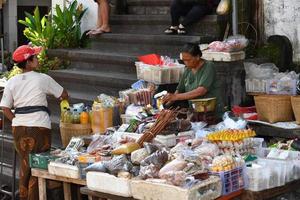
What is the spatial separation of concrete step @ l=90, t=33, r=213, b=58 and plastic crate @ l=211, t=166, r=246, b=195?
3.84 meters

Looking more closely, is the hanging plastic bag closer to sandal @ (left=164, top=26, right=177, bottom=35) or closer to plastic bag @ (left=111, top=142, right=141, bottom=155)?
sandal @ (left=164, top=26, right=177, bottom=35)

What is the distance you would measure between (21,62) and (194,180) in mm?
Result: 2952

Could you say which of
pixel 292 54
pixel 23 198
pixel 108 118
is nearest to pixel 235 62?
pixel 292 54

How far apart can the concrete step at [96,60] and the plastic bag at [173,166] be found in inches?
160

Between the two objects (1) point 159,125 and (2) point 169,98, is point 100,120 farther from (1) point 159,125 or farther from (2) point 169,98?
(1) point 159,125

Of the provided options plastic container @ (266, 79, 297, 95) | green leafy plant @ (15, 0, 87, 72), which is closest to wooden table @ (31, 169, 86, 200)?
plastic container @ (266, 79, 297, 95)

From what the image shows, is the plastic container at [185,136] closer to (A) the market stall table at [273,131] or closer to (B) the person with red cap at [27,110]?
(A) the market stall table at [273,131]

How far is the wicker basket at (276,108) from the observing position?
23.7 ft

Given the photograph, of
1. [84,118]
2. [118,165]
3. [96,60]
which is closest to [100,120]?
[84,118]

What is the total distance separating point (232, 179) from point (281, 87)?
8.55 ft

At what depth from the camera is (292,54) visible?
28.1ft

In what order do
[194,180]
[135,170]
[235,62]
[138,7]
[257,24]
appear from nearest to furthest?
[194,180] → [135,170] → [235,62] → [257,24] → [138,7]

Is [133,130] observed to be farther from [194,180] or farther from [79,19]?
[79,19]

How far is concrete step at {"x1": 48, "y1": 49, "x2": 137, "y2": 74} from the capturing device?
9.28 m
